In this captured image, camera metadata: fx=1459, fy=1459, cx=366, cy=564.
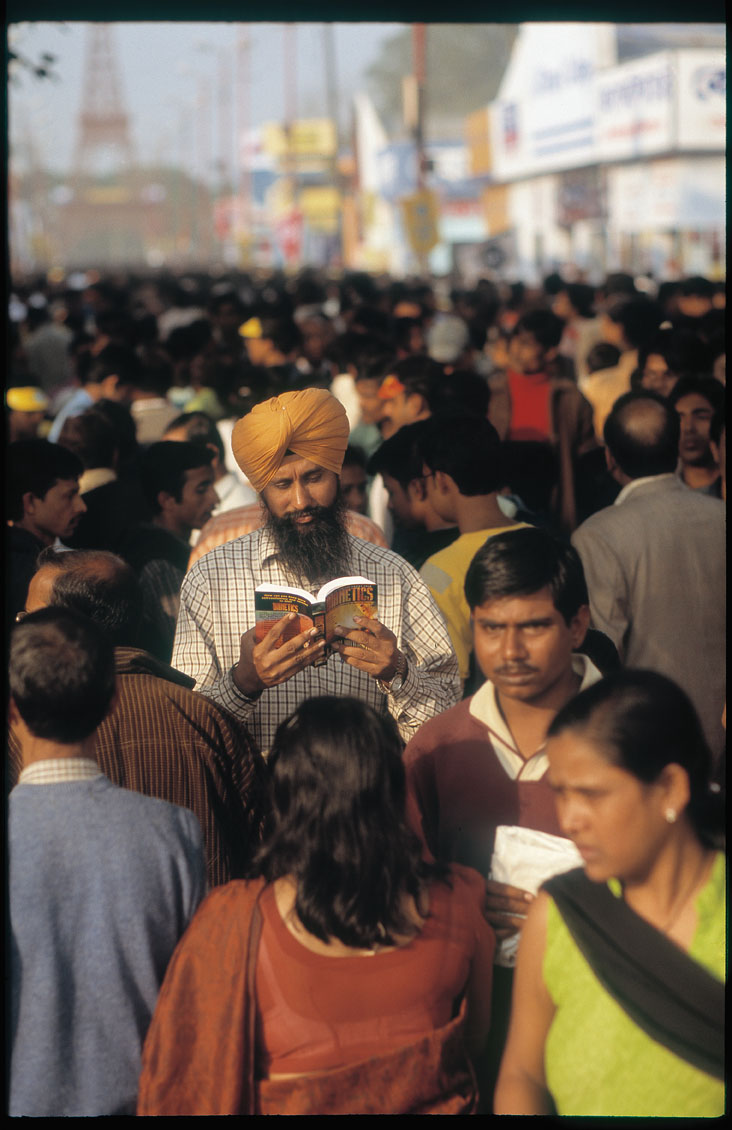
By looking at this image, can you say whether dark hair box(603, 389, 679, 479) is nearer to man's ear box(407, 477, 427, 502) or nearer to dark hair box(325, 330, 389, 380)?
man's ear box(407, 477, 427, 502)

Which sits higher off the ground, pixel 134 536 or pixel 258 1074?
pixel 134 536

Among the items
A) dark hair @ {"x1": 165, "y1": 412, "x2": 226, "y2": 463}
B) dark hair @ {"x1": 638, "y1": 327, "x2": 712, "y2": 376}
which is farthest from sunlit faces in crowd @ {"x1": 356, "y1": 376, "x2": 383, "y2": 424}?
dark hair @ {"x1": 638, "y1": 327, "x2": 712, "y2": 376}

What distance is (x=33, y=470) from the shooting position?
509cm

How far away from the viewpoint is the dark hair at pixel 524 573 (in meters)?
3.16

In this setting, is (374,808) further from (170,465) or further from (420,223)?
(420,223)

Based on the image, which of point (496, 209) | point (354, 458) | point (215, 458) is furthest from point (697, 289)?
point (496, 209)

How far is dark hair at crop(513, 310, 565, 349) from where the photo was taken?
824 cm

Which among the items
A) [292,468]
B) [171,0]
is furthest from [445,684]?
[171,0]

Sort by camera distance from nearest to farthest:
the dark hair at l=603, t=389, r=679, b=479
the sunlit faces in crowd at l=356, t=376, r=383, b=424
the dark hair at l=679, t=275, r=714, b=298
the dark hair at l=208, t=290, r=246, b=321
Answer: the dark hair at l=603, t=389, r=679, b=479, the sunlit faces in crowd at l=356, t=376, r=383, b=424, the dark hair at l=679, t=275, r=714, b=298, the dark hair at l=208, t=290, r=246, b=321

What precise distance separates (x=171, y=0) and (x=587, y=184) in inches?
1399

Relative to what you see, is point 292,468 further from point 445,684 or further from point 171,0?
point 171,0

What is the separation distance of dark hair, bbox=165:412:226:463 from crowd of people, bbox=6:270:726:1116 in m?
1.39

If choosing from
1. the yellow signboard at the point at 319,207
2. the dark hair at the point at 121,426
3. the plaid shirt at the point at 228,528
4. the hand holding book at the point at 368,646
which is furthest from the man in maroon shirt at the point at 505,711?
the yellow signboard at the point at 319,207

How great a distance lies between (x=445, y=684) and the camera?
3814 mm
